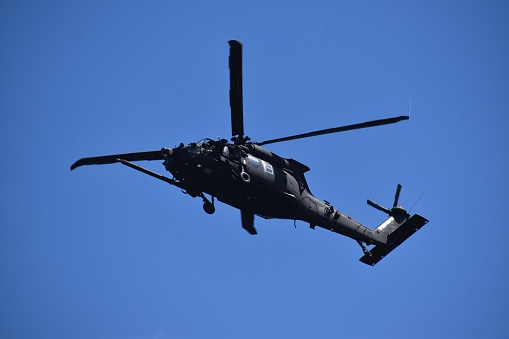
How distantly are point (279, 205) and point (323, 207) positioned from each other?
9.00 feet

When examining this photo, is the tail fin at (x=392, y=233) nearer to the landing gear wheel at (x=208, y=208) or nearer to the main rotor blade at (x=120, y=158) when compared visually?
the landing gear wheel at (x=208, y=208)

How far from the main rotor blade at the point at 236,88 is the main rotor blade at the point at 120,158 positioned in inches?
125

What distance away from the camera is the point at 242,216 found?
27.4 metres

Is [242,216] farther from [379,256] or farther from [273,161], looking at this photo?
[379,256]

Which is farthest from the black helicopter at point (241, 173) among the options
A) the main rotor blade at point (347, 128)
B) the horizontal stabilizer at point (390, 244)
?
the horizontal stabilizer at point (390, 244)

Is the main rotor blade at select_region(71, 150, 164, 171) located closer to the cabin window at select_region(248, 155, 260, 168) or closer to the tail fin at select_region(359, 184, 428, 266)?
the cabin window at select_region(248, 155, 260, 168)

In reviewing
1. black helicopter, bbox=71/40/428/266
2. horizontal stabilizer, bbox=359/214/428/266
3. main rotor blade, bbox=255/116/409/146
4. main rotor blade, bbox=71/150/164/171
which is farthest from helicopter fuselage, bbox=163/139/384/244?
horizontal stabilizer, bbox=359/214/428/266

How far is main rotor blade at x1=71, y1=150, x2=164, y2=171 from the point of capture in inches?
970

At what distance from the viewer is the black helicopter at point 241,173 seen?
23828 millimetres

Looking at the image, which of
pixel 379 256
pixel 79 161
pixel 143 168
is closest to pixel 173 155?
pixel 143 168

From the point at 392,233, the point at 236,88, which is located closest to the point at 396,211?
the point at 392,233

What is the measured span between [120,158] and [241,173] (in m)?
4.92

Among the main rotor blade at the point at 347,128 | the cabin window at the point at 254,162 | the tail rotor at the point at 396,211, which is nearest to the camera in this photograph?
the main rotor blade at the point at 347,128

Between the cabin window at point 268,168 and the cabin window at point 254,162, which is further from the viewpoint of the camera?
the cabin window at point 268,168
